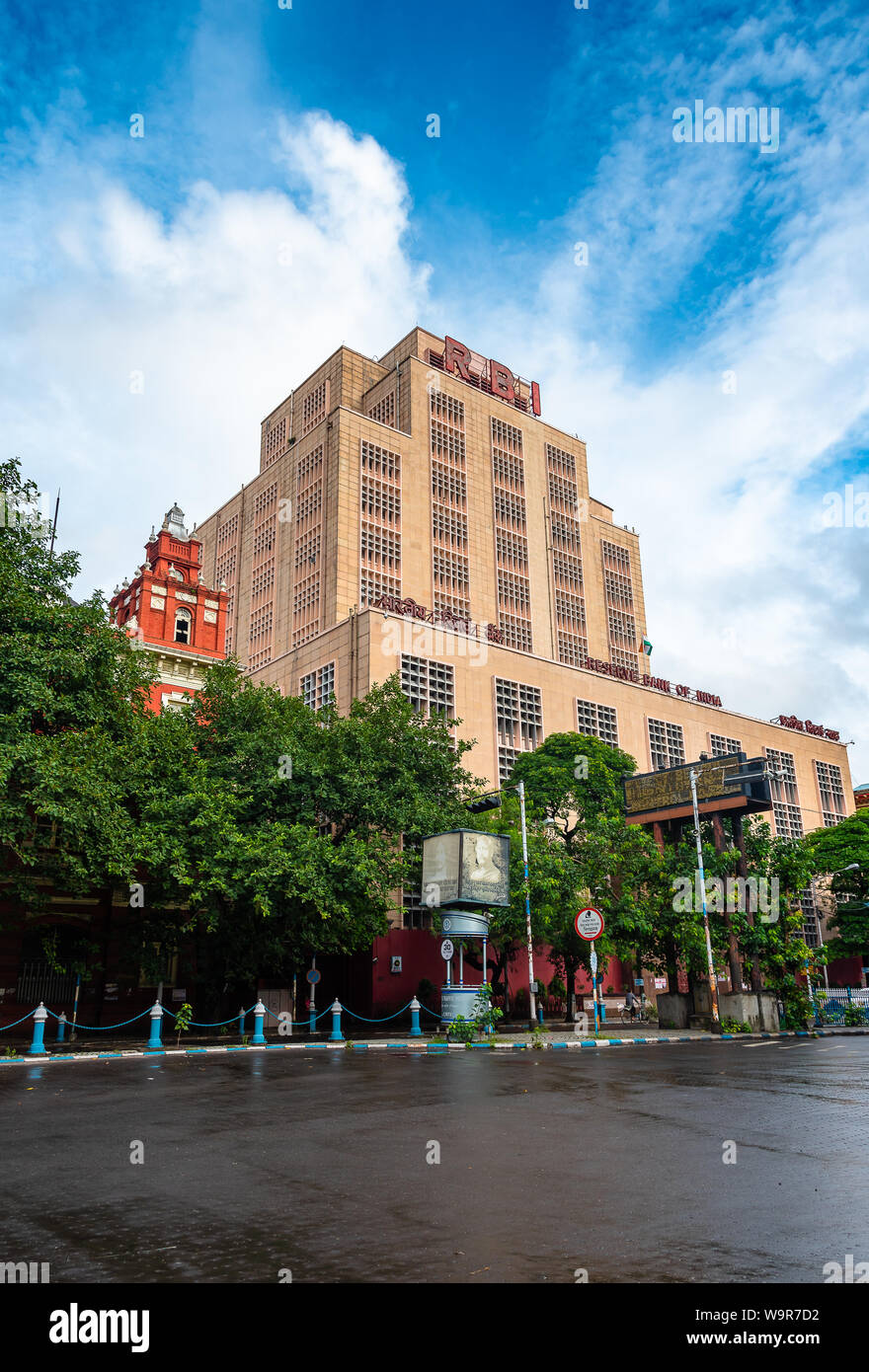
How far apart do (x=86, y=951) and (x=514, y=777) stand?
69.3ft

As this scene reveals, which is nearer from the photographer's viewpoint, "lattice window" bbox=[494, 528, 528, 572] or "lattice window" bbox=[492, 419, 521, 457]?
"lattice window" bbox=[494, 528, 528, 572]

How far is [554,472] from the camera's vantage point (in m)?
68.0

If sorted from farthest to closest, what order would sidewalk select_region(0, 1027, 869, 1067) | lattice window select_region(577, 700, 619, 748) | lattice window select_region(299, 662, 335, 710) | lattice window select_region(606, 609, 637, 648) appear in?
lattice window select_region(606, 609, 637, 648), lattice window select_region(577, 700, 619, 748), lattice window select_region(299, 662, 335, 710), sidewalk select_region(0, 1027, 869, 1067)

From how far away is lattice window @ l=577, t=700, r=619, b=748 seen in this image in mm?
52906

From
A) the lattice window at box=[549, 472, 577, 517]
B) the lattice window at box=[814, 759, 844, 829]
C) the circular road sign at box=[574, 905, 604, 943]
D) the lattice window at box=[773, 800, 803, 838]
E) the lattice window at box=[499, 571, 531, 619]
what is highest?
the lattice window at box=[549, 472, 577, 517]

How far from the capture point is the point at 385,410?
61.4 m

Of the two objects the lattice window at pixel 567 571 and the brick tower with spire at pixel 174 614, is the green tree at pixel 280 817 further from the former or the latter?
the lattice window at pixel 567 571

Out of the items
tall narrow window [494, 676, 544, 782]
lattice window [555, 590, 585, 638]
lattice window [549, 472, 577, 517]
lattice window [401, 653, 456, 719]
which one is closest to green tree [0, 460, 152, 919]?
lattice window [401, 653, 456, 719]

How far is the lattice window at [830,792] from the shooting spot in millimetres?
69750

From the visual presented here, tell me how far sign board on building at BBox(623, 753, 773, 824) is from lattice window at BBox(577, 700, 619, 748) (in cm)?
1436

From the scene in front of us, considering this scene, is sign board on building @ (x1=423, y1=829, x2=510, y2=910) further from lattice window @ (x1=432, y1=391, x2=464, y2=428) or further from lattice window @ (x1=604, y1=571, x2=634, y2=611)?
lattice window @ (x1=604, y1=571, x2=634, y2=611)

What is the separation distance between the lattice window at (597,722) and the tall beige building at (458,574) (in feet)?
0.43

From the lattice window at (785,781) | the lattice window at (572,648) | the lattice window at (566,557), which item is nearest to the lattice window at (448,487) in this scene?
the lattice window at (566,557)

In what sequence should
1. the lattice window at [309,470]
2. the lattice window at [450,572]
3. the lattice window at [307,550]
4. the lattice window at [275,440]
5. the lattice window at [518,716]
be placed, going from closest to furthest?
the lattice window at [518,716], the lattice window at [307,550], the lattice window at [309,470], the lattice window at [450,572], the lattice window at [275,440]
